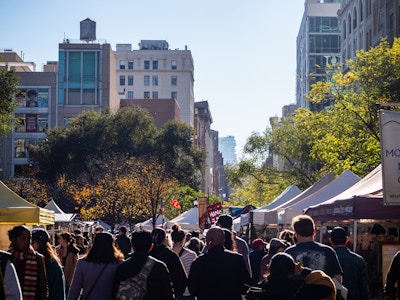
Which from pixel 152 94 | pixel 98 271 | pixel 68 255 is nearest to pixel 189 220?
pixel 68 255

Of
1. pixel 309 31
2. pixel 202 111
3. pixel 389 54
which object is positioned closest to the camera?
pixel 389 54

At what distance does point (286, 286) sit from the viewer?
7320 mm

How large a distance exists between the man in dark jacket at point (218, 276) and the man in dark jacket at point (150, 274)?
0.64 m

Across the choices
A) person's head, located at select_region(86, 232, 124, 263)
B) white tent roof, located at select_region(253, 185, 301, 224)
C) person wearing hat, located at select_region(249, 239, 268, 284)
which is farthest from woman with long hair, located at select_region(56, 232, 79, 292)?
white tent roof, located at select_region(253, 185, 301, 224)

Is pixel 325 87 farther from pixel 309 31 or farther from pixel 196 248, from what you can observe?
pixel 309 31

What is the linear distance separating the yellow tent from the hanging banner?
7.15 meters

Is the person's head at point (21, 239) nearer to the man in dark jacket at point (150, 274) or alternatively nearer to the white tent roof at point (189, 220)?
the man in dark jacket at point (150, 274)

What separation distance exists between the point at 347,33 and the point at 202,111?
81.7 m

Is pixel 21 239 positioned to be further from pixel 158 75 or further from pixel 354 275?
pixel 158 75

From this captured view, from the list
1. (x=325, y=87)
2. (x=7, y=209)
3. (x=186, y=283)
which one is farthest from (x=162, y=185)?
(x=186, y=283)

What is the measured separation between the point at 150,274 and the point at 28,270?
134 centimetres

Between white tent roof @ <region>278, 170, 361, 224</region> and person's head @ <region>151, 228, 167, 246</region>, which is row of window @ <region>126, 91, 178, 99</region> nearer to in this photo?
white tent roof @ <region>278, 170, 361, 224</region>

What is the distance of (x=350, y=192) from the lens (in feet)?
58.4

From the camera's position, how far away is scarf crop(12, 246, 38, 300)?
937cm
